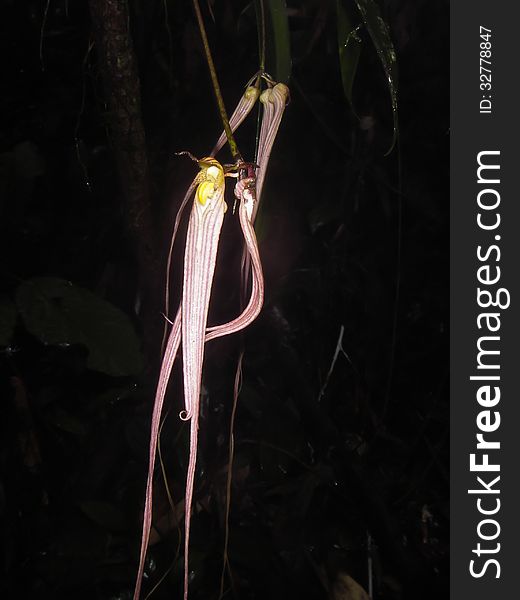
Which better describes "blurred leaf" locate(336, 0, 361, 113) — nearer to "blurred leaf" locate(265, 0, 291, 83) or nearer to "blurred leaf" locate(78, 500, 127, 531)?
"blurred leaf" locate(265, 0, 291, 83)

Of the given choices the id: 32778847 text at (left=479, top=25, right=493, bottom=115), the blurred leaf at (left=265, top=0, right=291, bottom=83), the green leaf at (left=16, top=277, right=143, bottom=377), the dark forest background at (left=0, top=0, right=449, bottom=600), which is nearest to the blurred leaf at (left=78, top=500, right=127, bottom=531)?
the dark forest background at (left=0, top=0, right=449, bottom=600)

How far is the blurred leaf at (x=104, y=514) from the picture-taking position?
0.88 m

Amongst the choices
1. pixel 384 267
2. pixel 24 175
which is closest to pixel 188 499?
pixel 24 175

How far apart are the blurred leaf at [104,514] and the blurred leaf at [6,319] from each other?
29 cm

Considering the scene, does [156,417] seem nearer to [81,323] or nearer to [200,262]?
[200,262]

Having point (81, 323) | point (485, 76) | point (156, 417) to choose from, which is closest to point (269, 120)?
point (156, 417)

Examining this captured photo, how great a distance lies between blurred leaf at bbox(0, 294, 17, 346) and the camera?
0.77 metres

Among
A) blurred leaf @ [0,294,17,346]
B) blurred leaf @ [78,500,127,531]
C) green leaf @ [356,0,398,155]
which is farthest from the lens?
blurred leaf @ [78,500,127,531]

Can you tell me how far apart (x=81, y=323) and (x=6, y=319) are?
10cm

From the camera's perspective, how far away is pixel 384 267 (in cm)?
113

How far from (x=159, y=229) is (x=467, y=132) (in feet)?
1.67

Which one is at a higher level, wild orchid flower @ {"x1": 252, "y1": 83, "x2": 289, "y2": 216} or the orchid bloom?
wild orchid flower @ {"x1": 252, "y1": 83, "x2": 289, "y2": 216}

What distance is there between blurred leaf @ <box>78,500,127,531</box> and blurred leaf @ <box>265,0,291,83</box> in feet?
2.22

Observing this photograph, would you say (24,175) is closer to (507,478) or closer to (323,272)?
(323,272)
